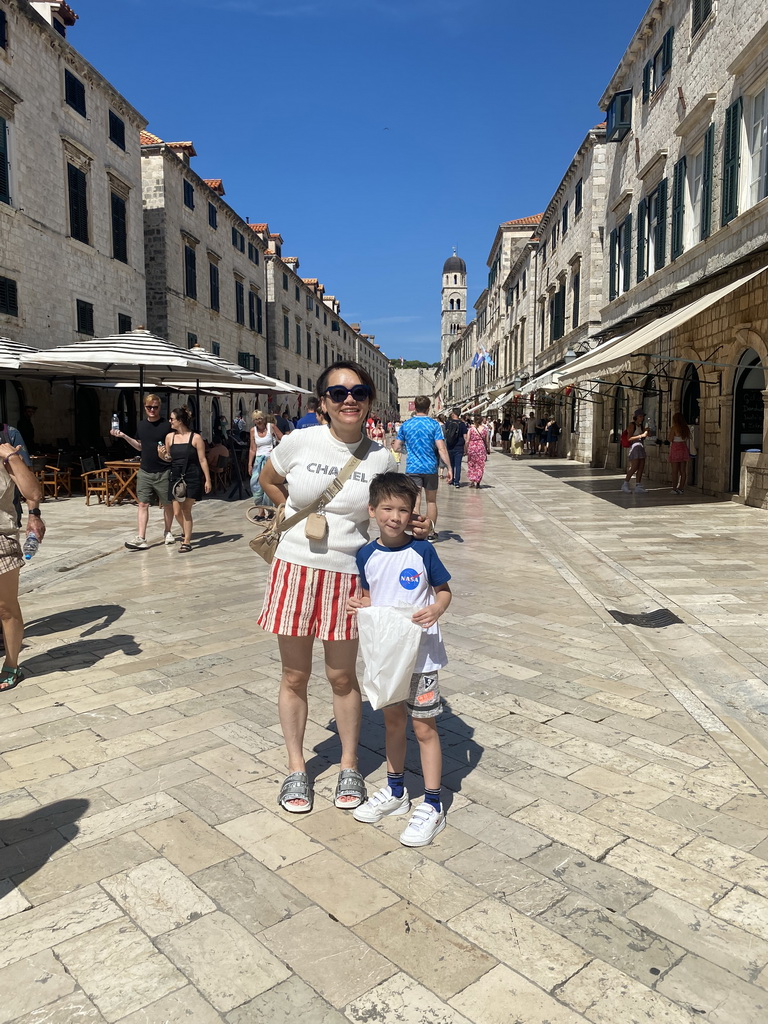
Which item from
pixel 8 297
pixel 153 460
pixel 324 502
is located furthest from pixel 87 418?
pixel 324 502

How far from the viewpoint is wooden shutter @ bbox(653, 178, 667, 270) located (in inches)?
637

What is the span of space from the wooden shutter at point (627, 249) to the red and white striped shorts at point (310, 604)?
19.0 m

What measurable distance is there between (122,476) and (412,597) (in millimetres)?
11753

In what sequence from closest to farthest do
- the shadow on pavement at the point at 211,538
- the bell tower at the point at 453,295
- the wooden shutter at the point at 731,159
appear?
the shadow on pavement at the point at 211,538, the wooden shutter at the point at 731,159, the bell tower at the point at 453,295

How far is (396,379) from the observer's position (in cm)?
12875

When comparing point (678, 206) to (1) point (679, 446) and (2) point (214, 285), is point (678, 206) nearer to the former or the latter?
(1) point (679, 446)

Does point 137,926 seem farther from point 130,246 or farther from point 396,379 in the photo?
point 396,379

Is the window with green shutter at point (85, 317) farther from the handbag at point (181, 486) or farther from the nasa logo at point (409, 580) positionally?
the nasa logo at point (409, 580)

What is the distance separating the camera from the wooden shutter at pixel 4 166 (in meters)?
15.3

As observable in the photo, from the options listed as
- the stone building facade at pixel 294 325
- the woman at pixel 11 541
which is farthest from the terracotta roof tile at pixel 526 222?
the woman at pixel 11 541

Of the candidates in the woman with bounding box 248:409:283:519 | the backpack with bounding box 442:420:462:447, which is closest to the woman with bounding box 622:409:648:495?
the backpack with bounding box 442:420:462:447

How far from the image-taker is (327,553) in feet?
9.43

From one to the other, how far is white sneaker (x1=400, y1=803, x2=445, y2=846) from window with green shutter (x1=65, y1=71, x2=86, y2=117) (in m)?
20.1

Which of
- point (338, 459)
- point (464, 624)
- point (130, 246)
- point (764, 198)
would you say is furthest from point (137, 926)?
point (130, 246)
